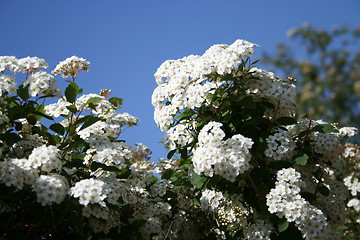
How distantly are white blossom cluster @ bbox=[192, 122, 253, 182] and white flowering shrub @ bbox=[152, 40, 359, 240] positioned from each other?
0.02 metres

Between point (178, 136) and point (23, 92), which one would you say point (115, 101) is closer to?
point (178, 136)

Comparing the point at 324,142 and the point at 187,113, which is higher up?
the point at 324,142

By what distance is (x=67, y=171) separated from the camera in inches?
145

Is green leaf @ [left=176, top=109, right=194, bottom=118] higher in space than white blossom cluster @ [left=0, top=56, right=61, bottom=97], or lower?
higher

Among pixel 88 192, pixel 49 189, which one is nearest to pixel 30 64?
pixel 49 189

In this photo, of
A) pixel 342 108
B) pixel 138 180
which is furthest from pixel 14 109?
pixel 342 108

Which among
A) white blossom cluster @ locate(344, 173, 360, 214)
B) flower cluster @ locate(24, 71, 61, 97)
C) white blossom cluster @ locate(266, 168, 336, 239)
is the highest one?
white blossom cluster @ locate(344, 173, 360, 214)

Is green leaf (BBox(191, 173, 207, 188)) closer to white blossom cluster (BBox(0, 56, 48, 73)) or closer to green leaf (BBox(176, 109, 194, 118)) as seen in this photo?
green leaf (BBox(176, 109, 194, 118))

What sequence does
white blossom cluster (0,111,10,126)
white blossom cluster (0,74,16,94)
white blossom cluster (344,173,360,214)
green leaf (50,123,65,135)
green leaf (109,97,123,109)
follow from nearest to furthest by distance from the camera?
1. white blossom cluster (0,111,10,126)
2. white blossom cluster (0,74,16,94)
3. green leaf (50,123,65,135)
4. green leaf (109,97,123,109)
5. white blossom cluster (344,173,360,214)

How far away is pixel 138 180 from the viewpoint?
13.1 ft

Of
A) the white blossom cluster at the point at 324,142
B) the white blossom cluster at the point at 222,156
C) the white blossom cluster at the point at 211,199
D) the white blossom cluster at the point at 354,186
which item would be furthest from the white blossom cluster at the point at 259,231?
the white blossom cluster at the point at 354,186

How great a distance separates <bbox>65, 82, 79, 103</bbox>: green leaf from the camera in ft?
12.3

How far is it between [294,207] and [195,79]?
135cm

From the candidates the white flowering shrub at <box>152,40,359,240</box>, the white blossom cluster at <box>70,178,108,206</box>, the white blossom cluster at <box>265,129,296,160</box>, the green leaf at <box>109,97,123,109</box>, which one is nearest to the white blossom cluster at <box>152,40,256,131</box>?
the white flowering shrub at <box>152,40,359,240</box>
